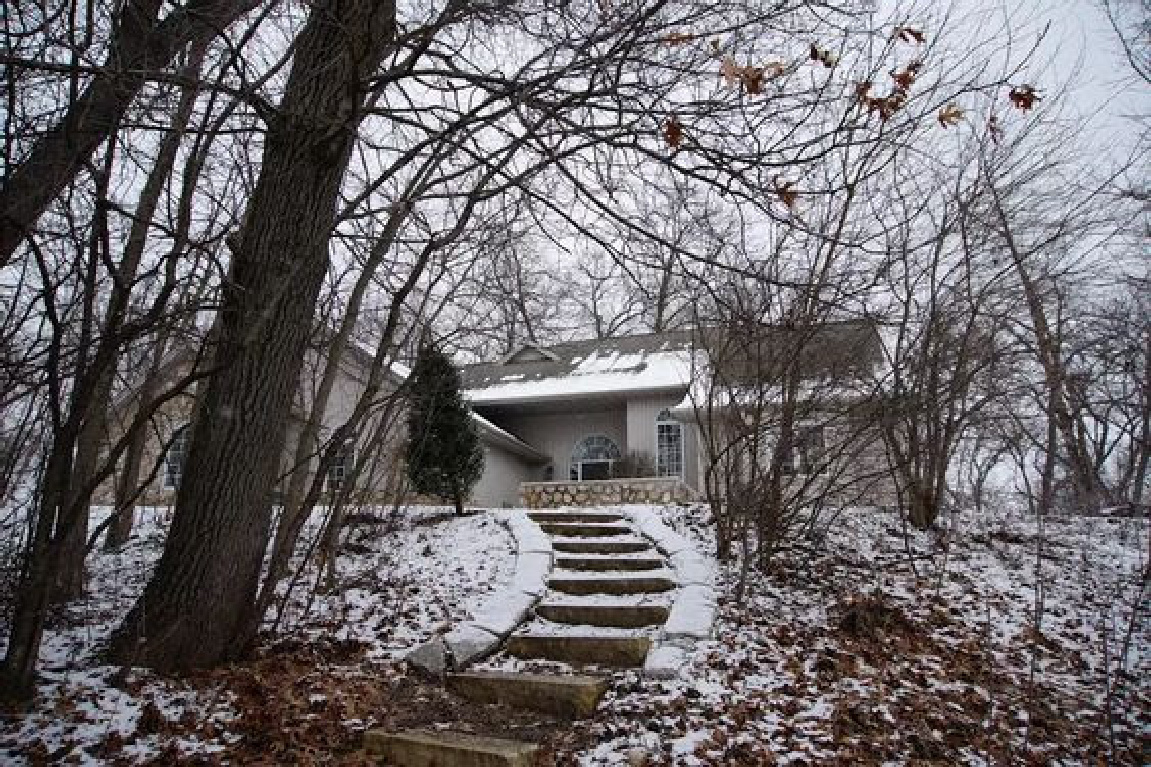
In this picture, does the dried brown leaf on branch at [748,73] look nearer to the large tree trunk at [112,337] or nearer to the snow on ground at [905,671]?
the large tree trunk at [112,337]

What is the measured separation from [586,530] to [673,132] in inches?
228

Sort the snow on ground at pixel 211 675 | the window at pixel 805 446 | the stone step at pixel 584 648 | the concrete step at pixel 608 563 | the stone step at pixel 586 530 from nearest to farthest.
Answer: the snow on ground at pixel 211 675
the stone step at pixel 584 648
the window at pixel 805 446
the concrete step at pixel 608 563
the stone step at pixel 586 530

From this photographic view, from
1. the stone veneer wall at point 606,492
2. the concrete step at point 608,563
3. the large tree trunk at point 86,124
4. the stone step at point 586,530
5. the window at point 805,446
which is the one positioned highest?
the large tree trunk at point 86,124

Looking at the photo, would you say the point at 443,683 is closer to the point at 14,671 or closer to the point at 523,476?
the point at 14,671

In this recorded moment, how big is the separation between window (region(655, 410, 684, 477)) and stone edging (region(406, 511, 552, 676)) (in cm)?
841

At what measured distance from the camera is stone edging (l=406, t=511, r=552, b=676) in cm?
429

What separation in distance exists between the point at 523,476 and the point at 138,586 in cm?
1202

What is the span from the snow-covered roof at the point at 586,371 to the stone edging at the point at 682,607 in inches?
317

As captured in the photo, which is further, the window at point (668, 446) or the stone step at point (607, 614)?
the window at point (668, 446)

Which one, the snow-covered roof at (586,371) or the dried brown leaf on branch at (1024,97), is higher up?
the snow-covered roof at (586,371)

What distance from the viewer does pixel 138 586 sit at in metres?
5.70

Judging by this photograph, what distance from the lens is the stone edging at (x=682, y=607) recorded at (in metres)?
4.28

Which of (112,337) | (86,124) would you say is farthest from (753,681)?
(86,124)

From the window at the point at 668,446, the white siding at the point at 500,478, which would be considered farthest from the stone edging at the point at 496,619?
the window at the point at 668,446
